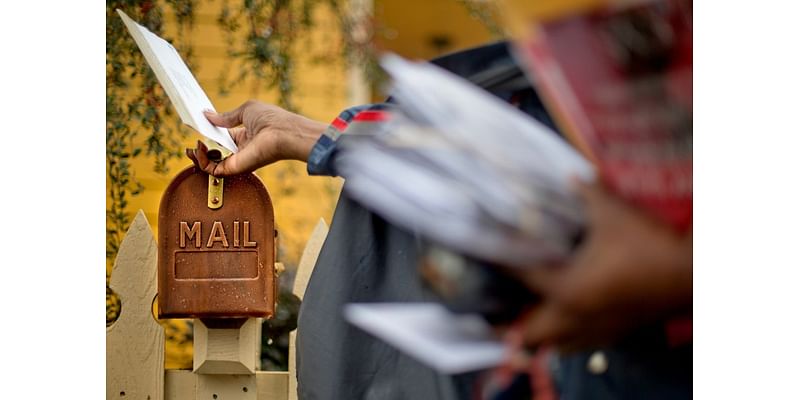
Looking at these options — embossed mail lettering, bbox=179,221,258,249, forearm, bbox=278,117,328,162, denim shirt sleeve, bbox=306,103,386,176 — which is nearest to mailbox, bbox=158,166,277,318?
embossed mail lettering, bbox=179,221,258,249

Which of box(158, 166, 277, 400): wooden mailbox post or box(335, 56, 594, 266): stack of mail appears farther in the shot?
box(158, 166, 277, 400): wooden mailbox post

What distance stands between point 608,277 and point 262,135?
0.98 metres

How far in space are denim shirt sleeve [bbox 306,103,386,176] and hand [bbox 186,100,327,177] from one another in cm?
21

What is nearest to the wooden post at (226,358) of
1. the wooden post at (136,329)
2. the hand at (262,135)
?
the wooden post at (136,329)

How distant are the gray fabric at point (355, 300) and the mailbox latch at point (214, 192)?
413 millimetres

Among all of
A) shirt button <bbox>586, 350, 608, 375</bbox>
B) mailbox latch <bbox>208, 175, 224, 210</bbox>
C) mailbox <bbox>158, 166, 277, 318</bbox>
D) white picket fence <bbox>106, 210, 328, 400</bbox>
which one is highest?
mailbox latch <bbox>208, 175, 224, 210</bbox>

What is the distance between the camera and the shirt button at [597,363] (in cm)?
94

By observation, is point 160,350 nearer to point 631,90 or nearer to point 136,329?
point 136,329

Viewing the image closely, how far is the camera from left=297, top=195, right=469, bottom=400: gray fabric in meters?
1.36

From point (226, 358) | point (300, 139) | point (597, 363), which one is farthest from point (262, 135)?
point (597, 363)

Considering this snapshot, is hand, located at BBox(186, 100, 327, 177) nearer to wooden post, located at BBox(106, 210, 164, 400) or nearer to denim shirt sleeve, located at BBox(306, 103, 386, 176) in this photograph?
denim shirt sleeve, located at BBox(306, 103, 386, 176)

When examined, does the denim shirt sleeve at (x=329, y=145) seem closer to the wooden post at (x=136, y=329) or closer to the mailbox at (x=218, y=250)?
the mailbox at (x=218, y=250)

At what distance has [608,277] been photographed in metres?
0.71
